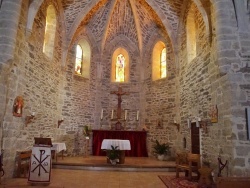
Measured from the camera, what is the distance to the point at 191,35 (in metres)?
10.6

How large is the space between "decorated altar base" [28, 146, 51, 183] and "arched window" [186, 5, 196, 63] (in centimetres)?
720

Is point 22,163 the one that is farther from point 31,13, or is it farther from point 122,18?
point 122,18

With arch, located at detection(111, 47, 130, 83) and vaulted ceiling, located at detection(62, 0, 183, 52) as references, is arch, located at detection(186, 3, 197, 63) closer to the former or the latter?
vaulted ceiling, located at detection(62, 0, 183, 52)

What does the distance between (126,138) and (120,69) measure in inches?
176

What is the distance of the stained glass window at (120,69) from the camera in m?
14.4

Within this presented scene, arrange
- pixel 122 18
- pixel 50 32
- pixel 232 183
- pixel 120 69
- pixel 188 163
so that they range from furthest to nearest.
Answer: pixel 120 69, pixel 122 18, pixel 50 32, pixel 188 163, pixel 232 183

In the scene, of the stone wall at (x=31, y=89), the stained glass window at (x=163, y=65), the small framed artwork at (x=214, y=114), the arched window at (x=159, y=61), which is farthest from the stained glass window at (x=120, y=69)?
the small framed artwork at (x=214, y=114)

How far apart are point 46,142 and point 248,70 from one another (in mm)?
6212

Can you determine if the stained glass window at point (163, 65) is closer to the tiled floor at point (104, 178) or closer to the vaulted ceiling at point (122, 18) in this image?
the vaulted ceiling at point (122, 18)

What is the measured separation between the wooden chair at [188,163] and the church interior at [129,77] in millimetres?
529

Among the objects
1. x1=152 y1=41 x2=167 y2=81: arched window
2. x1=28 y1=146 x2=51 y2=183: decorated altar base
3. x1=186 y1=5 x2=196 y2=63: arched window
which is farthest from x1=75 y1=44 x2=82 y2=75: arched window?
x1=28 y1=146 x2=51 y2=183: decorated altar base

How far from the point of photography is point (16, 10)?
695 centimetres

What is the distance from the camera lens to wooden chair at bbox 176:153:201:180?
7266mm

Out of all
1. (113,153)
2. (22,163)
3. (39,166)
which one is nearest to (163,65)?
(113,153)
